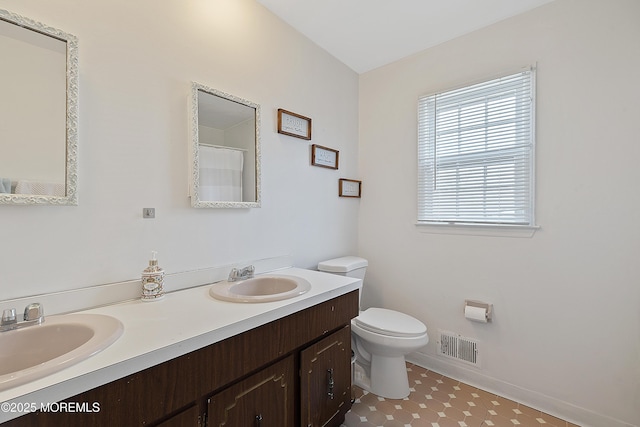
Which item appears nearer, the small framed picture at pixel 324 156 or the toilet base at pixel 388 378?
the toilet base at pixel 388 378

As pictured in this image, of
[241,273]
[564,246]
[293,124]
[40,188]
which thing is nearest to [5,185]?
[40,188]

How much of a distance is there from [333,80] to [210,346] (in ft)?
6.95

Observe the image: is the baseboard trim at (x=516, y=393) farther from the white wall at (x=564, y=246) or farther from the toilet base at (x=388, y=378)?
the toilet base at (x=388, y=378)

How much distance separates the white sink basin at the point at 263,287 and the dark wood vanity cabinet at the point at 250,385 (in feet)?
0.36

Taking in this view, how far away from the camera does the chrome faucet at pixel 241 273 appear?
1505 mm

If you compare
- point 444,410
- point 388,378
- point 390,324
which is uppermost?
point 390,324

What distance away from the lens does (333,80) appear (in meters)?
2.32

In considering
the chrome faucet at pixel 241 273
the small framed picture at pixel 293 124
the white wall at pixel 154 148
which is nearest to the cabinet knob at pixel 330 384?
the chrome faucet at pixel 241 273

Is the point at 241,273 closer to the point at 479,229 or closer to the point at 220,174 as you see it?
the point at 220,174

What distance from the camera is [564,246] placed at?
1.69 metres

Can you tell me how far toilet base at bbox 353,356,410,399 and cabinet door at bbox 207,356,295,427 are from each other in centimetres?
86

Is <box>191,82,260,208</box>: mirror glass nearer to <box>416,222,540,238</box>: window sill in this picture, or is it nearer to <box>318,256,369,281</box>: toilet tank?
<box>318,256,369,281</box>: toilet tank

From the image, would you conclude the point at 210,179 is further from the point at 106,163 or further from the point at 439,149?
the point at 439,149

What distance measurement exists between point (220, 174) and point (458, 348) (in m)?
2.00
